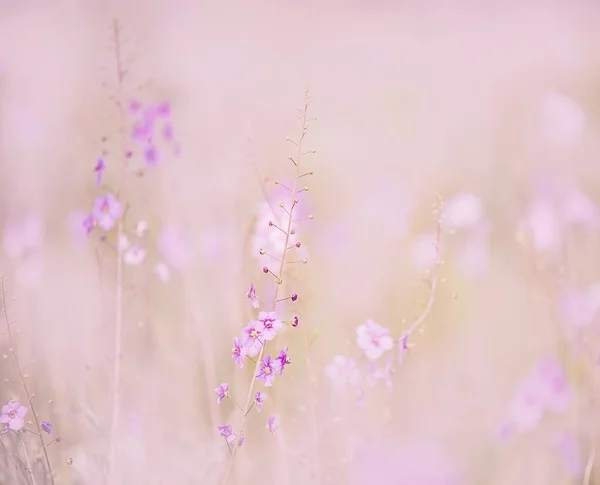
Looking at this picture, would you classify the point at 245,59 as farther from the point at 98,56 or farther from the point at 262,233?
the point at 262,233

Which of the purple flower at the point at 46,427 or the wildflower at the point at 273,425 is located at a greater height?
the purple flower at the point at 46,427

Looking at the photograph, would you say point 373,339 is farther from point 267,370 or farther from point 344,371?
point 267,370

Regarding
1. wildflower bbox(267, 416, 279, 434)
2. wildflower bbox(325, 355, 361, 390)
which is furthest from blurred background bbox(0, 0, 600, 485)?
wildflower bbox(267, 416, 279, 434)

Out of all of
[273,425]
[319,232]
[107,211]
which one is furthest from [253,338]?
[319,232]

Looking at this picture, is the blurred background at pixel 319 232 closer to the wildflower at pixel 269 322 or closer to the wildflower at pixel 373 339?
the wildflower at pixel 373 339

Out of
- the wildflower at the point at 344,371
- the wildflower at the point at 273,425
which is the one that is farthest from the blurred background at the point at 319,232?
the wildflower at the point at 273,425

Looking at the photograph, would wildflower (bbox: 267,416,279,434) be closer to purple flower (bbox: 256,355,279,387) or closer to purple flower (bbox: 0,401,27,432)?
purple flower (bbox: 256,355,279,387)
